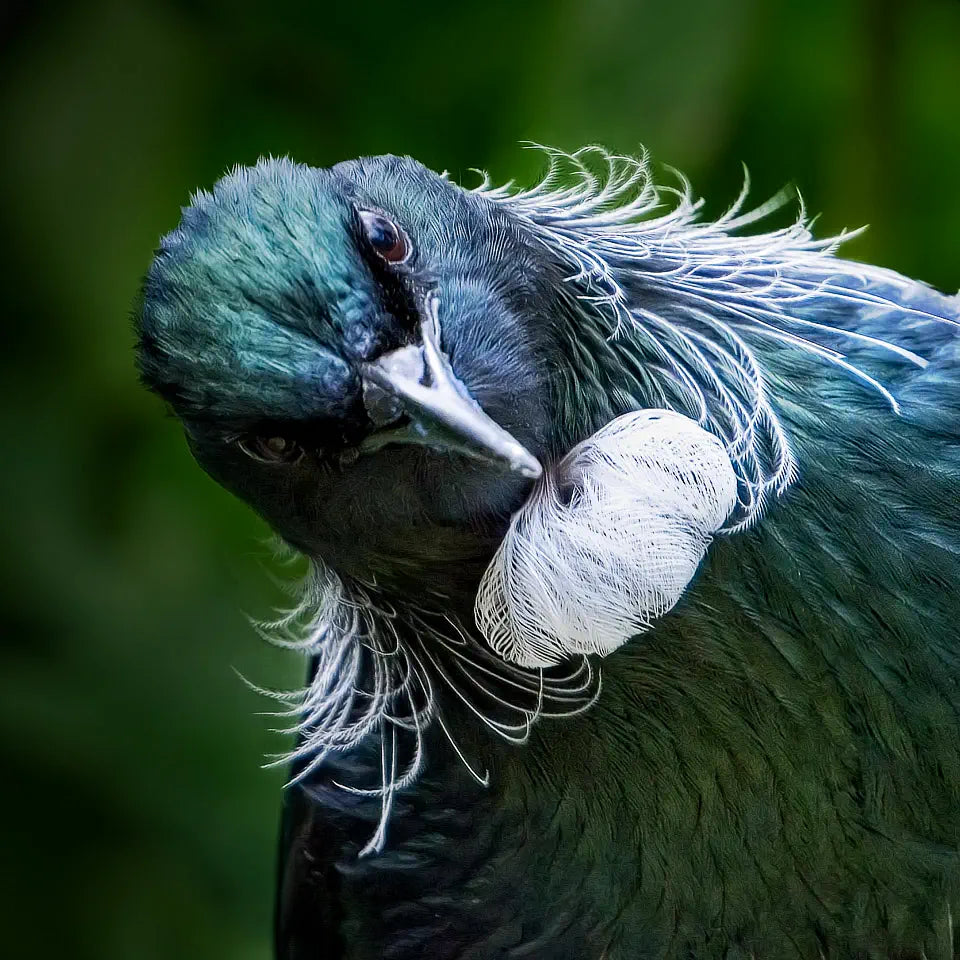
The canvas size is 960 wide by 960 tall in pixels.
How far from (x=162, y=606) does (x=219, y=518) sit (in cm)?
20

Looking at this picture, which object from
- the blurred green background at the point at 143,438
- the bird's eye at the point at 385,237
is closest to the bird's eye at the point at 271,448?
the bird's eye at the point at 385,237

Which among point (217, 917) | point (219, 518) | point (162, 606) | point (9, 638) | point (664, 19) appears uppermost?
point (664, 19)

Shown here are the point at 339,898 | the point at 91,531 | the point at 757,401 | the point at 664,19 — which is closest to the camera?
the point at 757,401

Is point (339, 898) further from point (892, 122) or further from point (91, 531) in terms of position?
point (892, 122)

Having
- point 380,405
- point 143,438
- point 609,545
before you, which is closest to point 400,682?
point 609,545

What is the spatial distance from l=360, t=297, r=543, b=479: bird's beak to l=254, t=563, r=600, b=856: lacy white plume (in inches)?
12.9

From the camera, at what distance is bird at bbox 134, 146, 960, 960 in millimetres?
1227

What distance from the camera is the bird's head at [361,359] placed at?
1173 millimetres

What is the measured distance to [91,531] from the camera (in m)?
2.58

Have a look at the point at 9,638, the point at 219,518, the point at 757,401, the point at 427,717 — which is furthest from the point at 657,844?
the point at 9,638

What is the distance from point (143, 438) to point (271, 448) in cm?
142

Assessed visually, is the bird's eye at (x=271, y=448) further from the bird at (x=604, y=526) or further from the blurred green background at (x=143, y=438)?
the blurred green background at (x=143, y=438)

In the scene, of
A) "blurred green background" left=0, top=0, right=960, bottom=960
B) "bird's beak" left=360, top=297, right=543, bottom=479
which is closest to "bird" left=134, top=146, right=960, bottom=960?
"bird's beak" left=360, top=297, right=543, bottom=479

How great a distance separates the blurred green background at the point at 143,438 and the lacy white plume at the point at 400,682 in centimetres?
89
